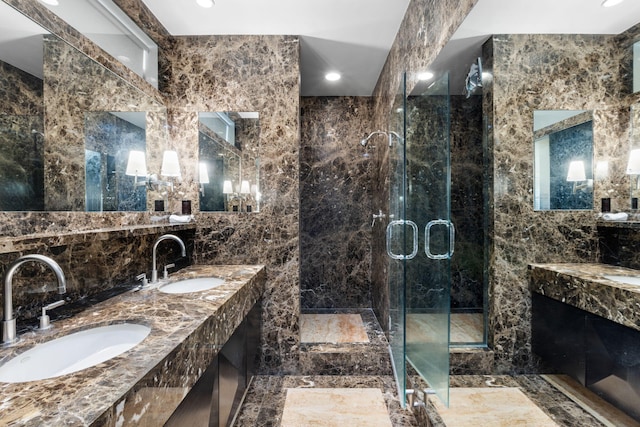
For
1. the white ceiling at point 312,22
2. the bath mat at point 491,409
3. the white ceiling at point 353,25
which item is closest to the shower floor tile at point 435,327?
the bath mat at point 491,409

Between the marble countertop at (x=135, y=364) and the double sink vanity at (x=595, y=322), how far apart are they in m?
1.56

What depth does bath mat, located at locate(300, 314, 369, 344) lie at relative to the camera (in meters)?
2.81

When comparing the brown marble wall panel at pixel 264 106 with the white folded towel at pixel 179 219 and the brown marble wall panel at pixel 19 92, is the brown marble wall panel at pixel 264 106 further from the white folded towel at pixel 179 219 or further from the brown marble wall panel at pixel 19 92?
the brown marble wall panel at pixel 19 92

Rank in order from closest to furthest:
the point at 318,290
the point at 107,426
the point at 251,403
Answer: the point at 107,426, the point at 251,403, the point at 318,290

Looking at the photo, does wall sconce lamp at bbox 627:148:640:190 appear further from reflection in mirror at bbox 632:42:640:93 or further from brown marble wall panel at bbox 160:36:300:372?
brown marble wall panel at bbox 160:36:300:372

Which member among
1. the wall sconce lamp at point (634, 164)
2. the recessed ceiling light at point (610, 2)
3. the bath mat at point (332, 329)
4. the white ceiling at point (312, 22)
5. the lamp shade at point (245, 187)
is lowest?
the bath mat at point (332, 329)

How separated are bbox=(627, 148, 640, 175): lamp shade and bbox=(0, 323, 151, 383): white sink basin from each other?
182cm

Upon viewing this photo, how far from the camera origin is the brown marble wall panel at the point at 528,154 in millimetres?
1136

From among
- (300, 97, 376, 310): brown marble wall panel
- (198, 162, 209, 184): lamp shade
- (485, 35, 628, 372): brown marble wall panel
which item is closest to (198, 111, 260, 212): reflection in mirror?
(198, 162, 209, 184): lamp shade

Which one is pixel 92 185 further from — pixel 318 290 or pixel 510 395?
pixel 318 290

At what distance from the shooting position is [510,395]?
146 cm

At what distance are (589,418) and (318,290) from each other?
9.63 ft

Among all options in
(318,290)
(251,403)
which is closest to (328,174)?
(318,290)

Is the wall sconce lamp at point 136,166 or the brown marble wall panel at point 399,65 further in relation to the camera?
the wall sconce lamp at point 136,166
